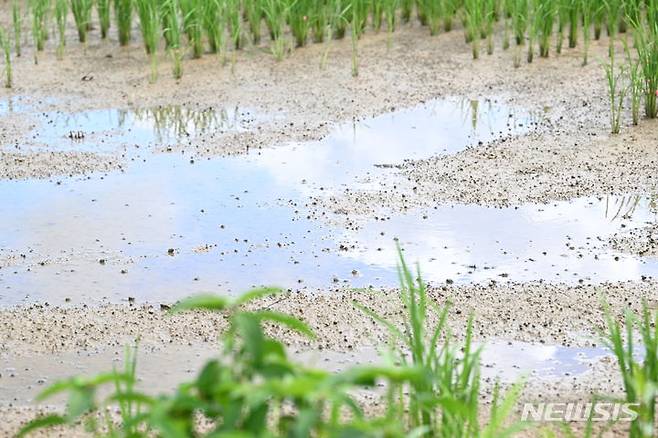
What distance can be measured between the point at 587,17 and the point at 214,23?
2.29 metres

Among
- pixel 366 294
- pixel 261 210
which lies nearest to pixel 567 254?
pixel 366 294

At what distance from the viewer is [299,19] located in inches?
298

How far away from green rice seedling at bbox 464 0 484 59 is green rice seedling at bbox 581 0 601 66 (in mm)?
642

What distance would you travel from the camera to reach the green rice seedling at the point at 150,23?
7.21 metres

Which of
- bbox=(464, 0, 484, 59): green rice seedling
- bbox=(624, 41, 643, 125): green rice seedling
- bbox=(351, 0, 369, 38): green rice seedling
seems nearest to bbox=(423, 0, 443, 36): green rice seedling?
bbox=(464, 0, 484, 59): green rice seedling

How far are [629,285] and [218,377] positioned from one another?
2.62 meters

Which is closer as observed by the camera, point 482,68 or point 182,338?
point 182,338

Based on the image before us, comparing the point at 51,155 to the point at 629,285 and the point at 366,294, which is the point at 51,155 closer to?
the point at 366,294

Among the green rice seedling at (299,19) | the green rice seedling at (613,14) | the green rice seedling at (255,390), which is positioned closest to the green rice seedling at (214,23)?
the green rice seedling at (299,19)

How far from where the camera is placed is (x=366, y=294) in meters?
4.00

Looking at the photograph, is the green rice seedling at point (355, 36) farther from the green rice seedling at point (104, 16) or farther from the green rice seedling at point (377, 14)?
the green rice seedling at point (104, 16)

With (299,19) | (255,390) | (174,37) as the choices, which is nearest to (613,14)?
(299,19)

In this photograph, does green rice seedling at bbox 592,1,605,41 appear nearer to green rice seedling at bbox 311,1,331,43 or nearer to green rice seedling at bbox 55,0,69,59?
green rice seedling at bbox 311,1,331,43

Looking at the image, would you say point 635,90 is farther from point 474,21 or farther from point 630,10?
point 474,21
